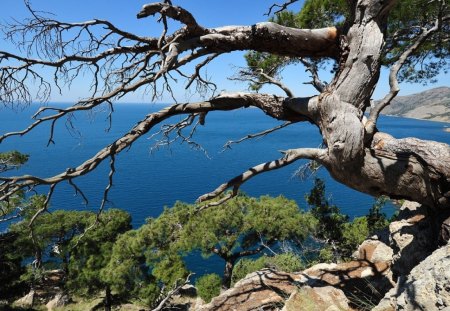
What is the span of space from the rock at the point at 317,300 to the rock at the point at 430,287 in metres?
1.37

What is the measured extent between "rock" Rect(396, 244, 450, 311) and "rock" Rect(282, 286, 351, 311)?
1.37 m

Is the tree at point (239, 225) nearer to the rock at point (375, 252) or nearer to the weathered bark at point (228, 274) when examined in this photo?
the weathered bark at point (228, 274)

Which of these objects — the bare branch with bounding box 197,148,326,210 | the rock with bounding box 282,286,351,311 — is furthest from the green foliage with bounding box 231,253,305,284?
the bare branch with bounding box 197,148,326,210

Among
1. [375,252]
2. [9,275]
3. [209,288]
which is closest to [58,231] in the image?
[9,275]

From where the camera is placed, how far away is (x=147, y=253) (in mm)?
13281

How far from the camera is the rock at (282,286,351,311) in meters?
3.87

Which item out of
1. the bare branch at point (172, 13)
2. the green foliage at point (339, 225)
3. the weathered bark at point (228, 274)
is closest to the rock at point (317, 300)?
the bare branch at point (172, 13)

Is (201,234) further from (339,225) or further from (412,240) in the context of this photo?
(412,240)

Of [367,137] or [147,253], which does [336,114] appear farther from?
[147,253]

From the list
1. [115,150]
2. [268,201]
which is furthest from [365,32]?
[268,201]

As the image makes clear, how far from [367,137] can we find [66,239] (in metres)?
19.3

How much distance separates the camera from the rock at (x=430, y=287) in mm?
2291

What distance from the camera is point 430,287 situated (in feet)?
7.97

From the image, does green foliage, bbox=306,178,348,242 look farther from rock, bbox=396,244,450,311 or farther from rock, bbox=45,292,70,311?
rock, bbox=45,292,70,311
